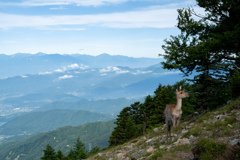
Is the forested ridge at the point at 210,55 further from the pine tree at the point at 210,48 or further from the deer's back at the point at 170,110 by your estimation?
the deer's back at the point at 170,110

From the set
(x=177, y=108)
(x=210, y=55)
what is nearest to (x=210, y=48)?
(x=210, y=55)

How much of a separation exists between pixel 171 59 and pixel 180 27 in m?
3.61

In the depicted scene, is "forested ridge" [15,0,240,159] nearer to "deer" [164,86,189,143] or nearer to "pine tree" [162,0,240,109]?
"pine tree" [162,0,240,109]

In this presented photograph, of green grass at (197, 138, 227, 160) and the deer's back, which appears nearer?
green grass at (197, 138, 227, 160)

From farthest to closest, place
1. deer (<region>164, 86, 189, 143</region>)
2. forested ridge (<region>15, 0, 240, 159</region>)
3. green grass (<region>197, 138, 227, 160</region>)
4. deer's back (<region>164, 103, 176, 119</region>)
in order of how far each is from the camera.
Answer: forested ridge (<region>15, 0, 240, 159</region>) < deer's back (<region>164, 103, 176, 119</region>) < deer (<region>164, 86, 189, 143</region>) < green grass (<region>197, 138, 227, 160</region>)

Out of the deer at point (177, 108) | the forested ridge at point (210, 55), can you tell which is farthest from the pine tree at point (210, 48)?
the deer at point (177, 108)

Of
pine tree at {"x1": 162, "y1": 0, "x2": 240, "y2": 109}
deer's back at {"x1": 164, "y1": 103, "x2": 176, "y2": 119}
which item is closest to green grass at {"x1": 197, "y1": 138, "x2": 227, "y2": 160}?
deer's back at {"x1": 164, "y1": 103, "x2": 176, "y2": 119}

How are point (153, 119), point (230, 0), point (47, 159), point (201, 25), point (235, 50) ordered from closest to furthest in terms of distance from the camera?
point (230, 0) < point (235, 50) < point (201, 25) < point (153, 119) < point (47, 159)

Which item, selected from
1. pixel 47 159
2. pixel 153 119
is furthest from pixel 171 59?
pixel 47 159

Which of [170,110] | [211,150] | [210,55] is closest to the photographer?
[211,150]

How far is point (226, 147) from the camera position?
24.6 ft

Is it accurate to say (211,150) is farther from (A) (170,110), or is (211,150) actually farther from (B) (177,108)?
(A) (170,110)

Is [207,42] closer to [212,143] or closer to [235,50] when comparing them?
[235,50]

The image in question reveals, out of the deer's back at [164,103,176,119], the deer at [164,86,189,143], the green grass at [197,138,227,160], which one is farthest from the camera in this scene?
the deer's back at [164,103,176,119]
